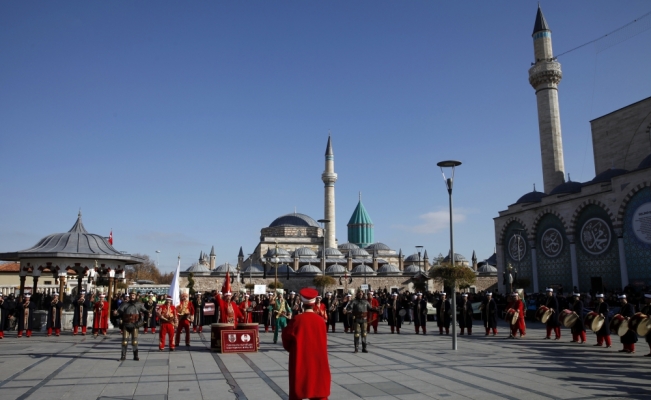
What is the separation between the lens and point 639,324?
34.3ft

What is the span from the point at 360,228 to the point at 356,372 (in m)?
69.9

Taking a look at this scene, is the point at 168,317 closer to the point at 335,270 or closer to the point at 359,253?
the point at 335,270

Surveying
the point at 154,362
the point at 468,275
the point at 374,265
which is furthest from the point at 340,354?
the point at 374,265

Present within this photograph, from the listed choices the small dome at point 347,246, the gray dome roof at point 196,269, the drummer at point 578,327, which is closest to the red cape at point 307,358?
the drummer at point 578,327

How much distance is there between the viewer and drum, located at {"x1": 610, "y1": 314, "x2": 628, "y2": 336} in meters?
11.0

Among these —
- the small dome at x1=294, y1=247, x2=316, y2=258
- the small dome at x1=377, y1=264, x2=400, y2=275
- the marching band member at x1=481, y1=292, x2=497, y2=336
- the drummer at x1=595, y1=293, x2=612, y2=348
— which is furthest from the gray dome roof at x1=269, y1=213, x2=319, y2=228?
the drummer at x1=595, y1=293, x2=612, y2=348

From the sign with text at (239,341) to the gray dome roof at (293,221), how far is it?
59.0m

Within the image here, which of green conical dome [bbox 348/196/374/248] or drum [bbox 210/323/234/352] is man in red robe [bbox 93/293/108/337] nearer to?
drum [bbox 210/323/234/352]

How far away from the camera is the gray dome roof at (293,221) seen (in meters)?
71.3

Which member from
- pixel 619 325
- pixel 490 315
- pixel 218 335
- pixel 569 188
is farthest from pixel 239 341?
pixel 569 188

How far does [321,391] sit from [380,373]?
13.3 feet

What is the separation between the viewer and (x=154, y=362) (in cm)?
1017

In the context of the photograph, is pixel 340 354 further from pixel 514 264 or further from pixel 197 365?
pixel 514 264

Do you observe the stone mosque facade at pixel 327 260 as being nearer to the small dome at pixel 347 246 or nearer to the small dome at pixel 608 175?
the small dome at pixel 347 246
